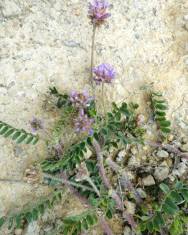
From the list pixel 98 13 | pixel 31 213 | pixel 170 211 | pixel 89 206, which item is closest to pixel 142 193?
pixel 89 206

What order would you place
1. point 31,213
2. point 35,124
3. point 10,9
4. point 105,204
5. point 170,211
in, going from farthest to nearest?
point 10,9
point 35,124
point 31,213
point 105,204
point 170,211

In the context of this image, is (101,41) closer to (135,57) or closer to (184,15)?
(135,57)

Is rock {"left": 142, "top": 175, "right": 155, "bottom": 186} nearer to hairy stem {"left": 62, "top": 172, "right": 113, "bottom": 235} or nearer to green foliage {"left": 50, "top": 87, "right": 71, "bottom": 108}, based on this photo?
hairy stem {"left": 62, "top": 172, "right": 113, "bottom": 235}

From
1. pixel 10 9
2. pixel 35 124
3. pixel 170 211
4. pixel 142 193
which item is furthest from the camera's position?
pixel 10 9

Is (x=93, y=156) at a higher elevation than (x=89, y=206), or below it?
higher

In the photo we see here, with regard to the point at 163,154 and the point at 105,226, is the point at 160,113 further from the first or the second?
the point at 105,226

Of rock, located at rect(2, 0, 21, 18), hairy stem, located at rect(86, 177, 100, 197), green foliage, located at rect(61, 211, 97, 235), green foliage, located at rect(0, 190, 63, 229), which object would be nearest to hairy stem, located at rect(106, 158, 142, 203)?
hairy stem, located at rect(86, 177, 100, 197)

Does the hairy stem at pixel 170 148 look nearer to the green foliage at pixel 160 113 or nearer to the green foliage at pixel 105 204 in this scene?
the green foliage at pixel 160 113
